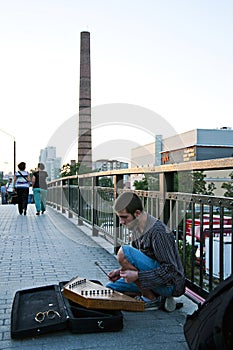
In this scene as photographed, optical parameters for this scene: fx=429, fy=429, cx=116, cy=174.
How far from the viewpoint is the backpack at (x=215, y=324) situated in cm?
205

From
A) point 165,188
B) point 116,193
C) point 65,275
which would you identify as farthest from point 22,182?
point 165,188

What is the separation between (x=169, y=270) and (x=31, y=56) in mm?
17376

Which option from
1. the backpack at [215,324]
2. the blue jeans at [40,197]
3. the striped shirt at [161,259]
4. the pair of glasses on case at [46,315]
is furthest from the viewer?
the blue jeans at [40,197]

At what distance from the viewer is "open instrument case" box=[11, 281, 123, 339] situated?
308 cm


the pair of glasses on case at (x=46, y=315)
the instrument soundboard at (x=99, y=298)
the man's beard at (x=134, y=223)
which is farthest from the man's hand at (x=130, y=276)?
the pair of glasses on case at (x=46, y=315)

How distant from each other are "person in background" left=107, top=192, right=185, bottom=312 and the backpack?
763 millimetres

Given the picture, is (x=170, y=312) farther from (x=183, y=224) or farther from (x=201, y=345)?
(x=201, y=345)

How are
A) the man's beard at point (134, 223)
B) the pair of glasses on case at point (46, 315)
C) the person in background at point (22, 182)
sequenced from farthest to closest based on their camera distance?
the person in background at point (22, 182)
the man's beard at point (134, 223)
the pair of glasses on case at point (46, 315)

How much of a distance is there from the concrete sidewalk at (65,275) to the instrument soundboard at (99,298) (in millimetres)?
170

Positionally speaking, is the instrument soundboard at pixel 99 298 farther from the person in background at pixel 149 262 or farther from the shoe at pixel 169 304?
the shoe at pixel 169 304

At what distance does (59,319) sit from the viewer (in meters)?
3.16

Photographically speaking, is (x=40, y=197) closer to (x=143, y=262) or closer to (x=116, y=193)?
(x=116, y=193)

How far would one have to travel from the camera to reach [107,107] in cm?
945

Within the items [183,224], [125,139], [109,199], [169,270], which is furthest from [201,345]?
[125,139]
